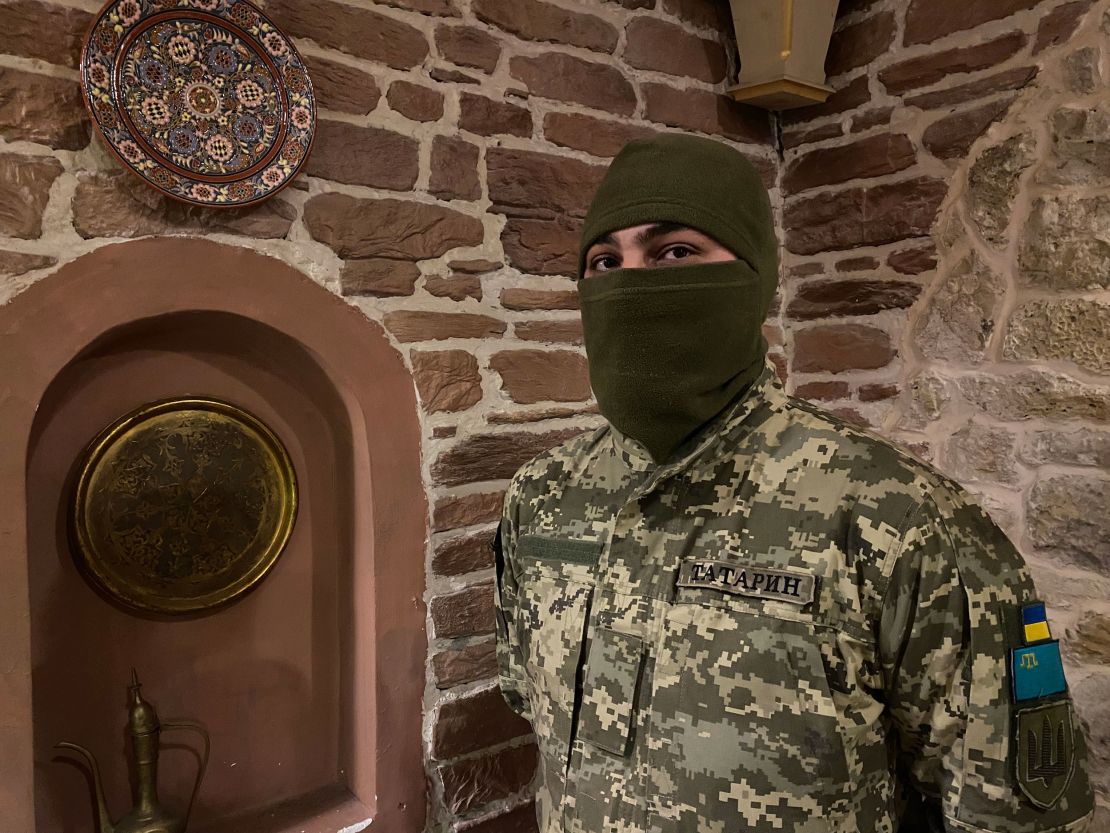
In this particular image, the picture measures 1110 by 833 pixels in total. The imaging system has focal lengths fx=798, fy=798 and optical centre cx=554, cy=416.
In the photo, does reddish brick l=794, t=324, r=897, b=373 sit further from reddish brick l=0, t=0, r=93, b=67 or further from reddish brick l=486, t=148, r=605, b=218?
reddish brick l=0, t=0, r=93, b=67

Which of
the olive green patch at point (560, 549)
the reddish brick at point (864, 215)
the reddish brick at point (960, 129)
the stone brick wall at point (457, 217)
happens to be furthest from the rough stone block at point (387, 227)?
the reddish brick at point (960, 129)

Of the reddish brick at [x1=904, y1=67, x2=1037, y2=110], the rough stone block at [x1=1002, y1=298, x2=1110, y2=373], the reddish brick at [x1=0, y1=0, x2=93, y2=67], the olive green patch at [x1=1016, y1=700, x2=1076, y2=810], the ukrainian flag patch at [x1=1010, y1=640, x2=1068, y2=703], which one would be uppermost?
the reddish brick at [x1=904, y1=67, x2=1037, y2=110]

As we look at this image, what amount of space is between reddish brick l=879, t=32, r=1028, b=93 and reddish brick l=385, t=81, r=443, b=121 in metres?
1.19

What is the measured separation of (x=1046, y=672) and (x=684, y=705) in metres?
0.45

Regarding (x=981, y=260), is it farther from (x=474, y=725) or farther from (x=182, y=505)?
(x=182, y=505)

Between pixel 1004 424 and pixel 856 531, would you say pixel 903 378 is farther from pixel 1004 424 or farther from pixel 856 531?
pixel 856 531

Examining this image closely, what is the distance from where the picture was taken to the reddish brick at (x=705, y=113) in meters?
2.04

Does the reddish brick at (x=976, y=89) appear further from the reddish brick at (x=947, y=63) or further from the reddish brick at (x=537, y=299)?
the reddish brick at (x=537, y=299)

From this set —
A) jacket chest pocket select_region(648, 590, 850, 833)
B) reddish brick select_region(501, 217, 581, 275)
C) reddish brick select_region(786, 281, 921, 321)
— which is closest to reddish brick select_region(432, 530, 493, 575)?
reddish brick select_region(501, 217, 581, 275)

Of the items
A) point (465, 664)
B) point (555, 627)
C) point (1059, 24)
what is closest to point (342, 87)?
point (555, 627)

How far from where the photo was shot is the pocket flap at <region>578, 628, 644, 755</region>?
110 cm

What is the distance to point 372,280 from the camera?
5.18 ft

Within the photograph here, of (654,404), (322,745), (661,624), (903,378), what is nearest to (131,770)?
(322,745)

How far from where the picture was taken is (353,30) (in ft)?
5.08
